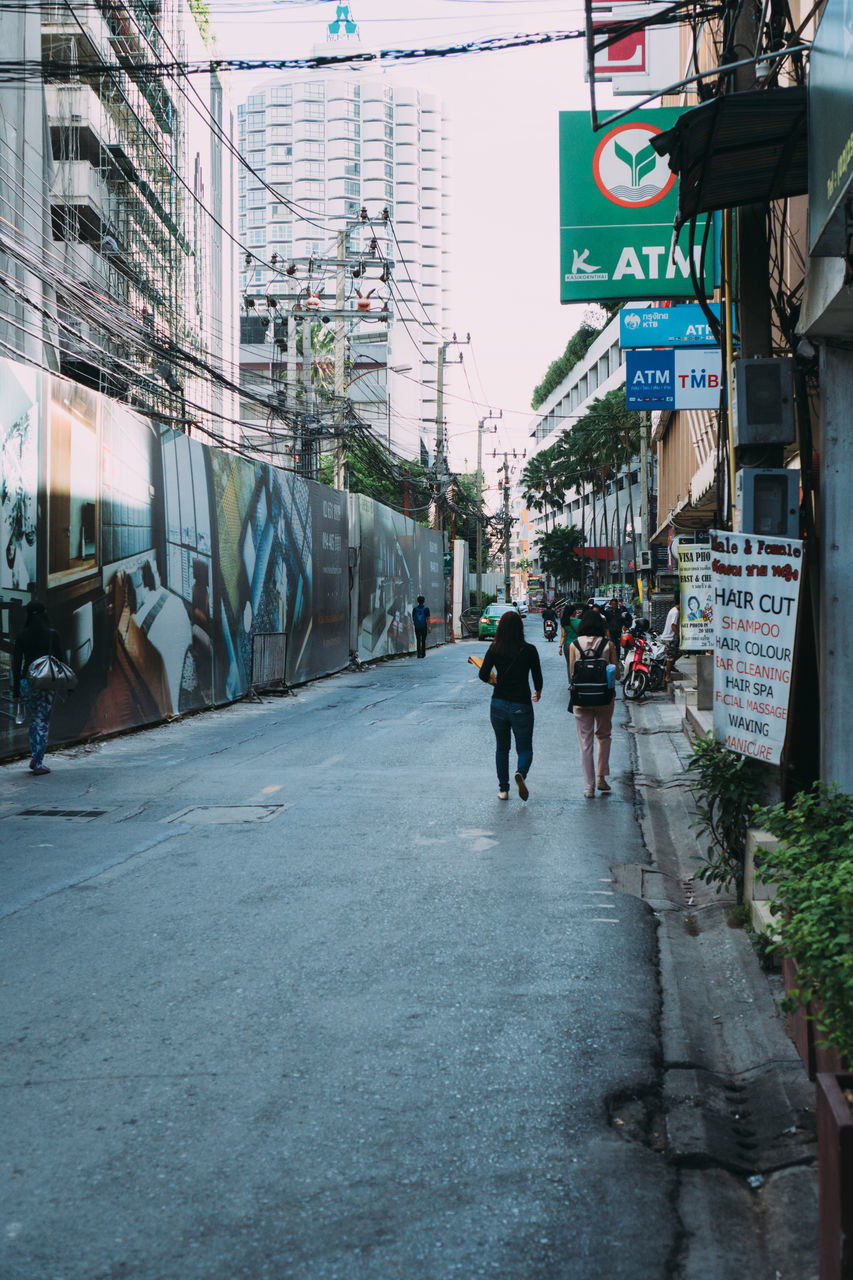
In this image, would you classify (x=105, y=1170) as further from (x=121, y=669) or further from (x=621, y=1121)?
(x=121, y=669)

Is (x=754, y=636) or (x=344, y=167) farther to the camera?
(x=344, y=167)

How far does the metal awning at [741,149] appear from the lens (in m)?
6.51

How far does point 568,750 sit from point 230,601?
27.9 feet

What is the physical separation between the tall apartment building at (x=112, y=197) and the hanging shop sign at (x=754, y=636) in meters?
12.2

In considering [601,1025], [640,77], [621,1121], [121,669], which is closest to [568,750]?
[121,669]

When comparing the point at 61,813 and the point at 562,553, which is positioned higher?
the point at 562,553

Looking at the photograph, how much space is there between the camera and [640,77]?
1483 centimetres

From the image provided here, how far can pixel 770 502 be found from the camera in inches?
282

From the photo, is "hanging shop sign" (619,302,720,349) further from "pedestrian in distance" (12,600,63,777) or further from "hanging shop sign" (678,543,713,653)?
"pedestrian in distance" (12,600,63,777)

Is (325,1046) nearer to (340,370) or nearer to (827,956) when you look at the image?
(827,956)

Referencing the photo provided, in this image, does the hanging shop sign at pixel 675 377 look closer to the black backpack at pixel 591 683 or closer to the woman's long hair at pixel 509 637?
the black backpack at pixel 591 683

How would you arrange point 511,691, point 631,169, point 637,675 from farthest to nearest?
1. point 637,675
2. point 631,169
3. point 511,691

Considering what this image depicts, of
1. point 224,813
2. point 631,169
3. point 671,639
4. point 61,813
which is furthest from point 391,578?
point 224,813

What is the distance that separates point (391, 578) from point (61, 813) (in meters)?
29.0
